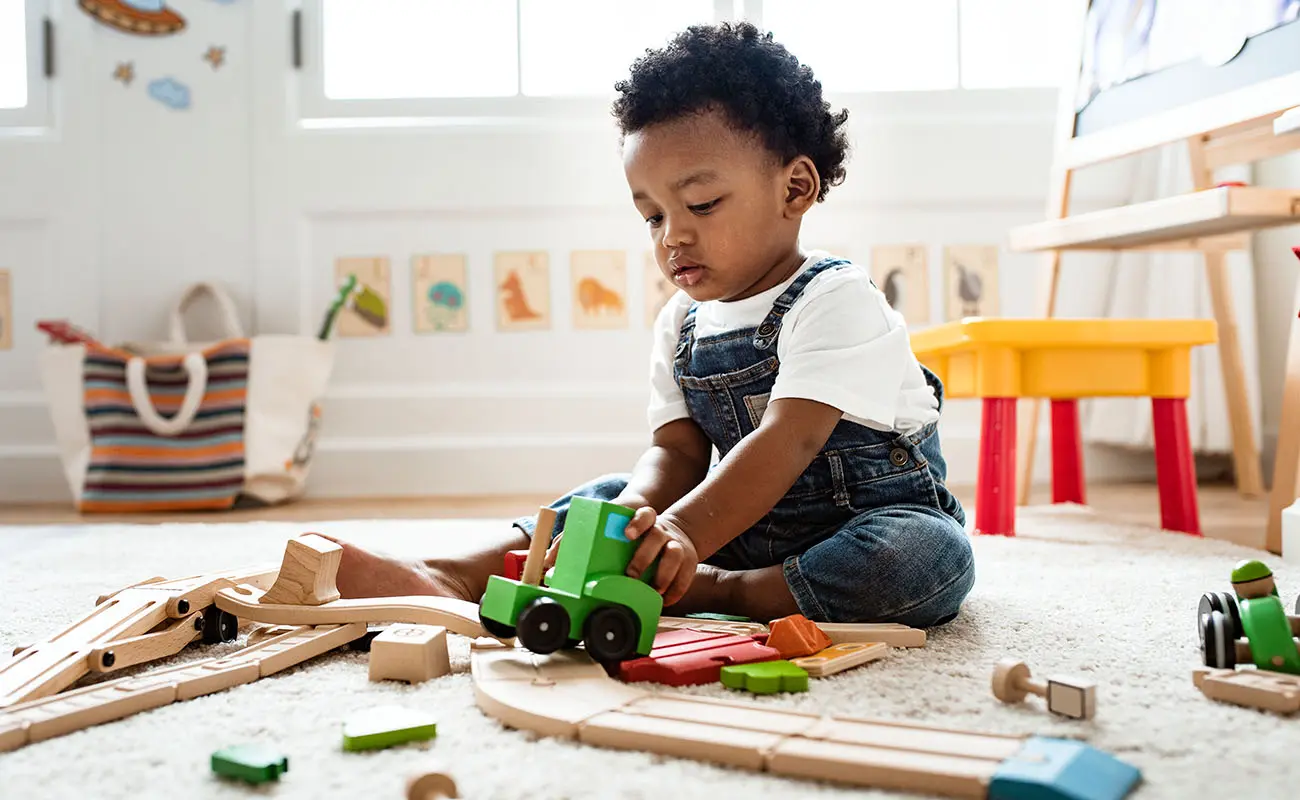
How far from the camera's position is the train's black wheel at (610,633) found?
2.07 feet

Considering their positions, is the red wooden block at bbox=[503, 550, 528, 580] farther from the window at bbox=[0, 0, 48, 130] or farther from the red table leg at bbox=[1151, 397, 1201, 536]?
the window at bbox=[0, 0, 48, 130]

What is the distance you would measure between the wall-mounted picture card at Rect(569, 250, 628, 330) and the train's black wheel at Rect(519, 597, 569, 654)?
1545 mm

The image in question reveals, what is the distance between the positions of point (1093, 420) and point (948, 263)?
415mm

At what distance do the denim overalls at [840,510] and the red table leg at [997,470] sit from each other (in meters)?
0.38

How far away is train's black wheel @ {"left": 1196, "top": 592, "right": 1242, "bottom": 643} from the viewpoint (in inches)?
25.5

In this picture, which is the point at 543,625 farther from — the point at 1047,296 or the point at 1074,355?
the point at 1047,296

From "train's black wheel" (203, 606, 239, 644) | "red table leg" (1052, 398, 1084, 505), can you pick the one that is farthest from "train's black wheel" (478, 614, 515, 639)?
"red table leg" (1052, 398, 1084, 505)

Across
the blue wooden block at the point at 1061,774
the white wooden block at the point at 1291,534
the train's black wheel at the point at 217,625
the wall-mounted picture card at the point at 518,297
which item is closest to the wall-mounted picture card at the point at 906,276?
the wall-mounted picture card at the point at 518,297

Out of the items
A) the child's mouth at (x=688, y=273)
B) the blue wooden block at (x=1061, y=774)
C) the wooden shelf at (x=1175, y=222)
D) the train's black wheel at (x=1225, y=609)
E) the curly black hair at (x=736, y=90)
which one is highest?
the curly black hair at (x=736, y=90)

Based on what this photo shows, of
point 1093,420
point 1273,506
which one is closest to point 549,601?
point 1273,506

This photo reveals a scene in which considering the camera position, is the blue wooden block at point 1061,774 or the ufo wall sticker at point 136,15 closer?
the blue wooden block at point 1061,774

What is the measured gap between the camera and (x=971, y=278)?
214 centimetres

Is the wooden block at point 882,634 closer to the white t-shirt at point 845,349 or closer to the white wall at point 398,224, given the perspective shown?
the white t-shirt at point 845,349

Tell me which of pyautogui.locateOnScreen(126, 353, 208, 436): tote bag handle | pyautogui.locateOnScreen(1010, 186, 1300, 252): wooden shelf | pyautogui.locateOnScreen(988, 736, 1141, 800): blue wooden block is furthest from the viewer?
pyautogui.locateOnScreen(126, 353, 208, 436): tote bag handle
